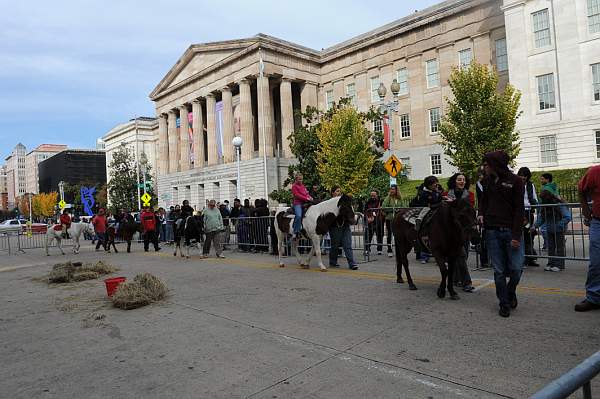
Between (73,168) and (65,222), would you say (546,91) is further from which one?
(73,168)

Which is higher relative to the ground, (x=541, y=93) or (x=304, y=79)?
(x=304, y=79)

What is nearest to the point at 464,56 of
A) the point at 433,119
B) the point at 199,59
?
the point at 433,119

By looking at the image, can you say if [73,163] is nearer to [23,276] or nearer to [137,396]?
[23,276]

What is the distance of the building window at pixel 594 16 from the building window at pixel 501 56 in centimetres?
845

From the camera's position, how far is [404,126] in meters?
45.8

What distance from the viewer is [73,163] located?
13450cm

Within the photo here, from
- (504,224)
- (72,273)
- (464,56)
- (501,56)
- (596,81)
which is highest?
(464,56)

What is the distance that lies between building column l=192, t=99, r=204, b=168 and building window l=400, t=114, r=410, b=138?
27513mm

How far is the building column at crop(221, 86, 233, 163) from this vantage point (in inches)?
2053

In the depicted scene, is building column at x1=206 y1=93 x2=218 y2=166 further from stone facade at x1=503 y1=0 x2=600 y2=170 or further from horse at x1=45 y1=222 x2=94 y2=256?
stone facade at x1=503 y1=0 x2=600 y2=170

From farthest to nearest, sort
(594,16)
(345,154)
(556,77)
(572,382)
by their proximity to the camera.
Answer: (556,77) < (345,154) < (594,16) < (572,382)

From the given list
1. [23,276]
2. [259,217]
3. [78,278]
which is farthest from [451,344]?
[23,276]

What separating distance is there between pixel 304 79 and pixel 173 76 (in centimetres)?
2158

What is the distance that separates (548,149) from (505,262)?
31344mm
